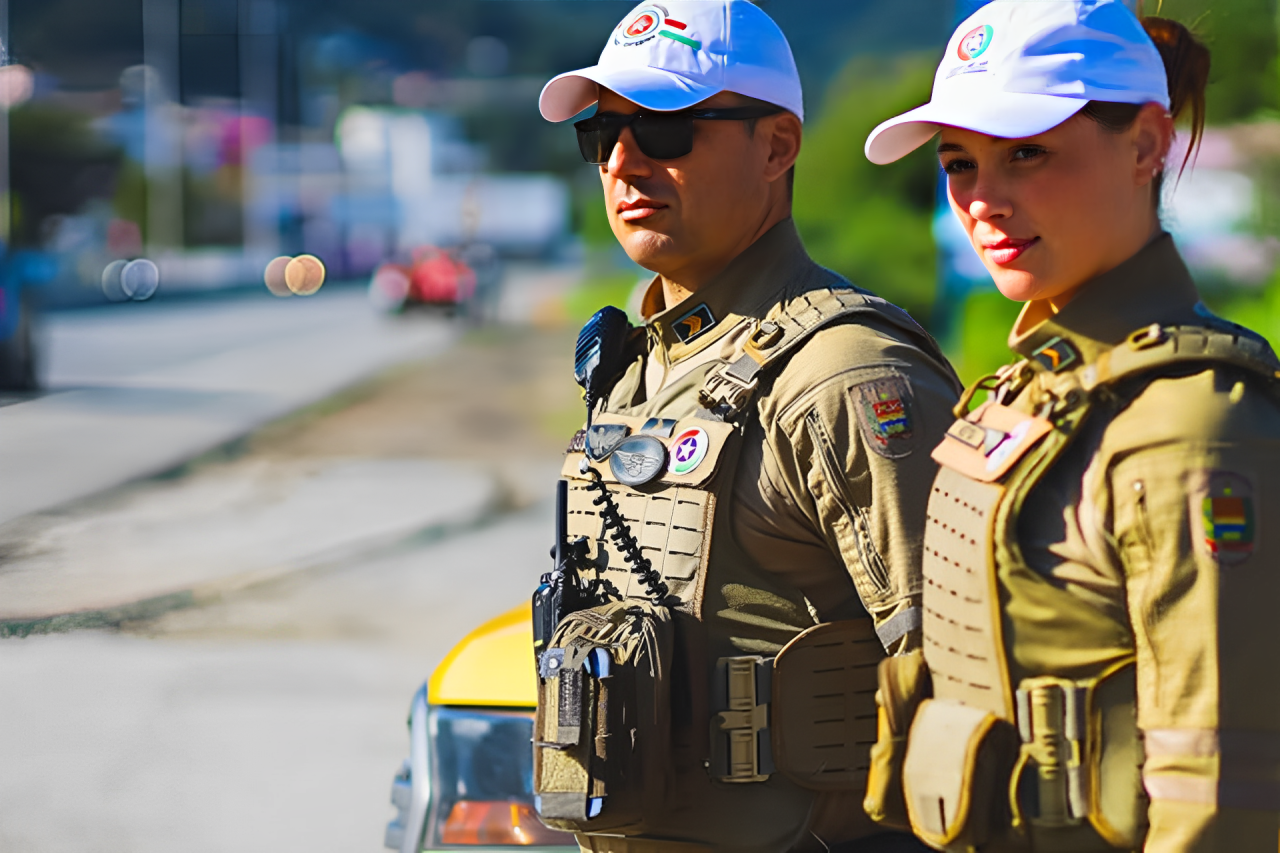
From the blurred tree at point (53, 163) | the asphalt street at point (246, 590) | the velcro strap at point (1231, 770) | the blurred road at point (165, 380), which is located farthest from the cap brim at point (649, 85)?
the blurred tree at point (53, 163)

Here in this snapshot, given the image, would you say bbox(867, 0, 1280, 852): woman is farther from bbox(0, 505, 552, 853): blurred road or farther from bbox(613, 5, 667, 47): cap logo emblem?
bbox(0, 505, 552, 853): blurred road

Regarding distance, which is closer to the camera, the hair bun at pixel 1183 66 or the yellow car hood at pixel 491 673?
the hair bun at pixel 1183 66

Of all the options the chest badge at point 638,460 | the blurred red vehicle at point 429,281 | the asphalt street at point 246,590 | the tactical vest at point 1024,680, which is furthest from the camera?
the blurred red vehicle at point 429,281

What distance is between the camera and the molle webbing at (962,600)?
164 centimetres

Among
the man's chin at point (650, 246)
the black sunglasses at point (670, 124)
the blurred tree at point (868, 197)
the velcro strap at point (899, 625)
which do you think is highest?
the blurred tree at point (868, 197)

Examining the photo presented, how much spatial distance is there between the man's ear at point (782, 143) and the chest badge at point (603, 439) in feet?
1.66

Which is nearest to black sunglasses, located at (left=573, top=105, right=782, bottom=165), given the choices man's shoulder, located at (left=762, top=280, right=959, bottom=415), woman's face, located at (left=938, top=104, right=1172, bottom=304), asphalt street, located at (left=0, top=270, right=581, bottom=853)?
man's shoulder, located at (left=762, top=280, right=959, bottom=415)

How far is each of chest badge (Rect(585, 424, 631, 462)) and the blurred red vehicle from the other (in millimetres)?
32660

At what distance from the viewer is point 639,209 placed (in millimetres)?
2498

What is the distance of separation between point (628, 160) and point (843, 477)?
2.26 feet

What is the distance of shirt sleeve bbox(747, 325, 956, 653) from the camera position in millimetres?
2094

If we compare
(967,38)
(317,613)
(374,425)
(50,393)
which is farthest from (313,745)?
(50,393)

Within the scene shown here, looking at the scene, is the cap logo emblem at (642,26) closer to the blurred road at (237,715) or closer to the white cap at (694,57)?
the white cap at (694,57)

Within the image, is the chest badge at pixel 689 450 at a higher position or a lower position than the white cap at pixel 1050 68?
lower
